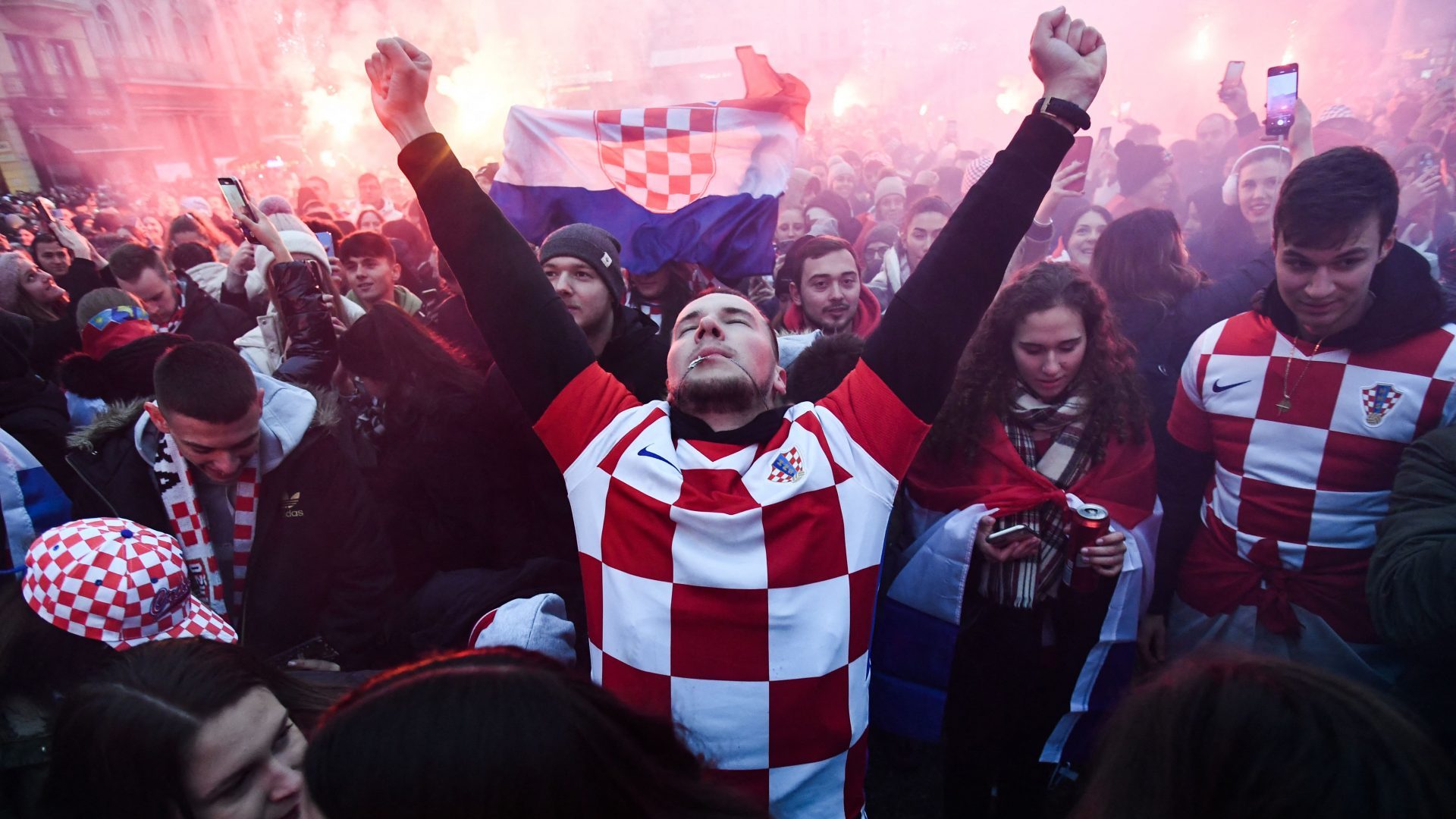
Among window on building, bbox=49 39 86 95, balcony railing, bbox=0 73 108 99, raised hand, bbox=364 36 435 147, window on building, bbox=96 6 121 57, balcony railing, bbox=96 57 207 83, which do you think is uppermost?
window on building, bbox=96 6 121 57

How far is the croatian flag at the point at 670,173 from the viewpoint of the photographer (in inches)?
150

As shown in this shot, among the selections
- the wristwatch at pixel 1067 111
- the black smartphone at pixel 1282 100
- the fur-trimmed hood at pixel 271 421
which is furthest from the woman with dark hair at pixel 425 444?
the black smartphone at pixel 1282 100

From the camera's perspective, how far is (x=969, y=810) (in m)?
2.38

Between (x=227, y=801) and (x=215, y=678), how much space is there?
0.25 m

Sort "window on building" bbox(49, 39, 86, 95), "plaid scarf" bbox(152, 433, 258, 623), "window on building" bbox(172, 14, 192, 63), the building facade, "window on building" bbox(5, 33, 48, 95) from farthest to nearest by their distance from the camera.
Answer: "window on building" bbox(172, 14, 192, 63)
"window on building" bbox(49, 39, 86, 95)
the building facade
"window on building" bbox(5, 33, 48, 95)
"plaid scarf" bbox(152, 433, 258, 623)

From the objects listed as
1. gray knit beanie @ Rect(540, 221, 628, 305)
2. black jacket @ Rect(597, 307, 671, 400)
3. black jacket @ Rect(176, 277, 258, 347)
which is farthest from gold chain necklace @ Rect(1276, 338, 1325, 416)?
black jacket @ Rect(176, 277, 258, 347)

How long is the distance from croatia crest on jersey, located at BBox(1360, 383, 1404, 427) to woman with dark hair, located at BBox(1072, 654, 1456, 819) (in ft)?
5.02

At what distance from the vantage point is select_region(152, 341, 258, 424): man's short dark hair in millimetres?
2207

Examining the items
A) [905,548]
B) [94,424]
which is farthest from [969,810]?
[94,424]

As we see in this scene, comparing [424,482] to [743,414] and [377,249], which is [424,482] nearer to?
[743,414]

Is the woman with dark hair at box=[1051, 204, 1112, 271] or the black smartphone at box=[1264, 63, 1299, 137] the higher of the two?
the black smartphone at box=[1264, 63, 1299, 137]

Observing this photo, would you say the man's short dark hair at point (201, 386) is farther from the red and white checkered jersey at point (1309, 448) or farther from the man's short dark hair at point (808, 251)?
the red and white checkered jersey at point (1309, 448)

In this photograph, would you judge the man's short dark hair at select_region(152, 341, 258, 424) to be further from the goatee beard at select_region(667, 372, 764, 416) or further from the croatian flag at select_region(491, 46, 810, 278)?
the croatian flag at select_region(491, 46, 810, 278)

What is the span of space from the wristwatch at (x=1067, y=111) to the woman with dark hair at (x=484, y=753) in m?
1.67
